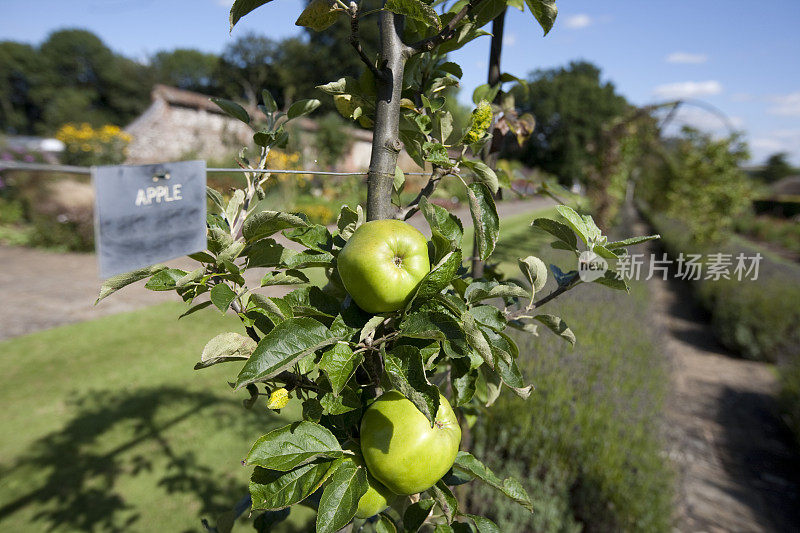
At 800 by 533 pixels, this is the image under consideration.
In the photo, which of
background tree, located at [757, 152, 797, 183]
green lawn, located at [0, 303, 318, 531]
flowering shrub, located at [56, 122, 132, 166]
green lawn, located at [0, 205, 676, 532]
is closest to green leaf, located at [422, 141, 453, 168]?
green lawn, located at [0, 205, 676, 532]

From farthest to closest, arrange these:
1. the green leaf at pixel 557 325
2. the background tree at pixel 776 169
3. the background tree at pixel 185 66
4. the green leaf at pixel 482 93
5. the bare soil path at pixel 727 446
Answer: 1. the background tree at pixel 185 66
2. the background tree at pixel 776 169
3. the bare soil path at pixel 727 446
4. the green leaf at pixel 482 93
5. the green leaf at pixel 557 325

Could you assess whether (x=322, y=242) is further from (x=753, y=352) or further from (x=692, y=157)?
(x=692, y=157)

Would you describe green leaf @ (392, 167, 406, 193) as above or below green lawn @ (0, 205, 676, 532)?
above

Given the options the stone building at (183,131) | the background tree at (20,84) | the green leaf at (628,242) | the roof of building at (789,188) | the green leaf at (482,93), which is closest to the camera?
the green leaf at (628,242)

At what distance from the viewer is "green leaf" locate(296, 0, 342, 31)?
818mm

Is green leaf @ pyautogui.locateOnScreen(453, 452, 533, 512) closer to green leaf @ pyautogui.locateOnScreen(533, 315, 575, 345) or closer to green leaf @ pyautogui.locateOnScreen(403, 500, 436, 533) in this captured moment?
green leaf @ pyautogui.locateOnScreen(403, 500, 436, 533)

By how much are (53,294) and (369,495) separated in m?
7.99

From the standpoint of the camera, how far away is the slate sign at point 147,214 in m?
0.82

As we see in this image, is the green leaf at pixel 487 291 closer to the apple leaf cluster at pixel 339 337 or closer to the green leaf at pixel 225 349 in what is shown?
the apple leaf cluster at pixel 339 337

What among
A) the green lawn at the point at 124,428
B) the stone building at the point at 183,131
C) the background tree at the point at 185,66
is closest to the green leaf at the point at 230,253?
the green lawn at the point at 124,428

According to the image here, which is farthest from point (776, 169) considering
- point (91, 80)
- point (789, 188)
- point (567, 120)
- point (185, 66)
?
point (91, 80)

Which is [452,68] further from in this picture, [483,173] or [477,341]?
[477,341]

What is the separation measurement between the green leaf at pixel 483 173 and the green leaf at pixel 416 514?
25.9 inches

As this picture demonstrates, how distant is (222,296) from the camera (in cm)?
81
